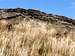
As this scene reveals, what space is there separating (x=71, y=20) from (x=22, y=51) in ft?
32.2

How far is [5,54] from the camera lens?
512 centimetres

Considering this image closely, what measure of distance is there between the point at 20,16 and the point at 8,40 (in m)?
6.43

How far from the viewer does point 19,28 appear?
9.34 m

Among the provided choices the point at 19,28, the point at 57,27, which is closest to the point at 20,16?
the point at 57,27

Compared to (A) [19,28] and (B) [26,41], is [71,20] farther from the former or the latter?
(B) [26,41]

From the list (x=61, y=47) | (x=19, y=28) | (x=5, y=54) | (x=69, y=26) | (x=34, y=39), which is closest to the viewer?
(x=5, y=54)

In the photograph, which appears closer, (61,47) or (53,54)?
(53,54)

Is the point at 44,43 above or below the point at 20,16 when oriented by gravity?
below

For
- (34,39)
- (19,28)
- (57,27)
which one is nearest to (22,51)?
(34,39)

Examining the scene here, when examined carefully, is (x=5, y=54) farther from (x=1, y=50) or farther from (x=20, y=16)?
(x=20, y=16)

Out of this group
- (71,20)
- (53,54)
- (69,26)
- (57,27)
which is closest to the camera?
(53,54)

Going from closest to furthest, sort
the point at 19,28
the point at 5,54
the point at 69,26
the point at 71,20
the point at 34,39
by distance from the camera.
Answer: the point at 5,54, the point at 34,39, the point at 19,28, the point at 69,26, the point at 71,20

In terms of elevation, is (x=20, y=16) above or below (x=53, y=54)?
above

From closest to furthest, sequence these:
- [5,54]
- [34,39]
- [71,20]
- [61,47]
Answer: [5,54] < [61,47] < [34,39] < [71,20]
